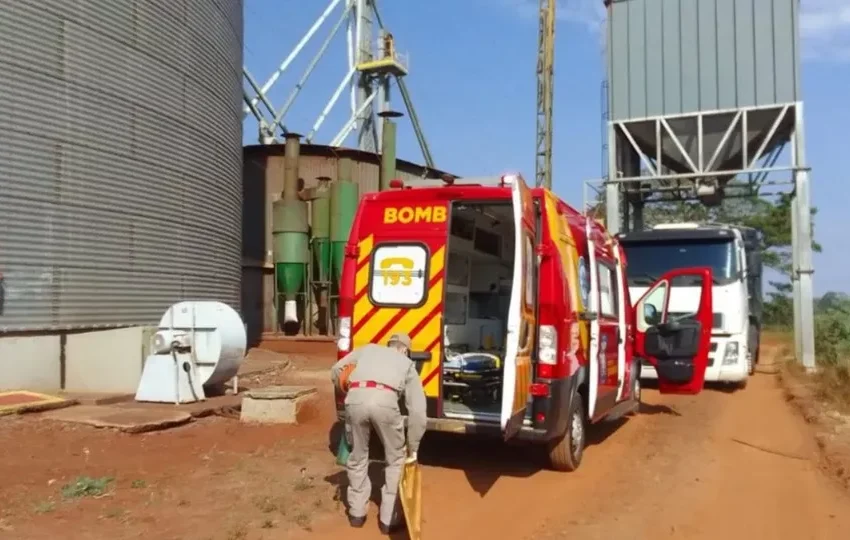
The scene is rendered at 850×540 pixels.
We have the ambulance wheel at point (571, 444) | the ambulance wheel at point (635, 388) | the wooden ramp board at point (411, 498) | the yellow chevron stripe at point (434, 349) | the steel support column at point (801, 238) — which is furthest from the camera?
the steel support column at point (801, 238)

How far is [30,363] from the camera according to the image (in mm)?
12688

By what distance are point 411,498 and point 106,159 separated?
10499 mm

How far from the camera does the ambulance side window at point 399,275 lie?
767 cm

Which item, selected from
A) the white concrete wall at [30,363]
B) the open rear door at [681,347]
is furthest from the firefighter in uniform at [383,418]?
the white concrete wall at [30,363]

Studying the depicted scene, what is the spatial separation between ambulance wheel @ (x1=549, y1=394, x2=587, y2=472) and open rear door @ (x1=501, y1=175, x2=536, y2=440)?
0.94 meters

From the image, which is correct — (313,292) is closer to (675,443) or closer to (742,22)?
(742,22)

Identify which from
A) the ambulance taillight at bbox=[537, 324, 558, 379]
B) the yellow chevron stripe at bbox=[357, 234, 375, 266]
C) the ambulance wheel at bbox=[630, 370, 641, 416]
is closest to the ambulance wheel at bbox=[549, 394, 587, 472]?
the ambulance taillight at bbox=[537, 324, 558, 379]

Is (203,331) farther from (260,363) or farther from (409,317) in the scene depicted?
(260,363)

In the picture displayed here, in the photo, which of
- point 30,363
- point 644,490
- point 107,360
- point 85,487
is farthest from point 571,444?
point 30,363

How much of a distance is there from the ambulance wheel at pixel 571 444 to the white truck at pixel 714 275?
6.46 m

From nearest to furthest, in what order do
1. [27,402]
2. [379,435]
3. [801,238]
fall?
1. [379,435]
2. [27,402]
3. [801,238]

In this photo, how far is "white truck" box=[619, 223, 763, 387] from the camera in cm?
1417

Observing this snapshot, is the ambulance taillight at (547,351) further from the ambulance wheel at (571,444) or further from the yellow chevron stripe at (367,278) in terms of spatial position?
the yellow chevron stripe at (367,278)

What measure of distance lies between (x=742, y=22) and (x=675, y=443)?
1395cm
